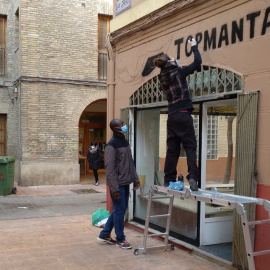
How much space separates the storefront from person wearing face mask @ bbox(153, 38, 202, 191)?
0.53 metres

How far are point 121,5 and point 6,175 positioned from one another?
607 cm

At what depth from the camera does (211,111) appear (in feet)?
19.0

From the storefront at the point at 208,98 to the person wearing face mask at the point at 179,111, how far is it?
526 mm

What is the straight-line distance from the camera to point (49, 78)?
1309 cm

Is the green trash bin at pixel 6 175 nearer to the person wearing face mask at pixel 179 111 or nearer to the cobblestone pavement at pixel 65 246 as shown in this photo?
the cobblestone pavement at pixel 65 246

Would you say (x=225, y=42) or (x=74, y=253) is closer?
(x=225, y=42)

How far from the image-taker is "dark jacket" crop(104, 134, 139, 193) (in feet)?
18.1

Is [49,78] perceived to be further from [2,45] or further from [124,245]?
[124,245]

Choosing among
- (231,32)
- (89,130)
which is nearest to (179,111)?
(231,32)

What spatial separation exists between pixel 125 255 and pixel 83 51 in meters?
9.73

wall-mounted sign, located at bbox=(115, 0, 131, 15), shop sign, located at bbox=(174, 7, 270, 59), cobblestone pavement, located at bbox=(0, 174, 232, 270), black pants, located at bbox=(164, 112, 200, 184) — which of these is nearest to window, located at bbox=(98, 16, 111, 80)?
cobblestone pavement, located at bbox=(0, 174, 232, 270)

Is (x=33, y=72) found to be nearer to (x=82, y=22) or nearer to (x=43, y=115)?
(x=43, y=115)

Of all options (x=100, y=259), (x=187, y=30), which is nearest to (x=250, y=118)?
(x=187, y=30)

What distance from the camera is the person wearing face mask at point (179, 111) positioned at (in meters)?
4.68
